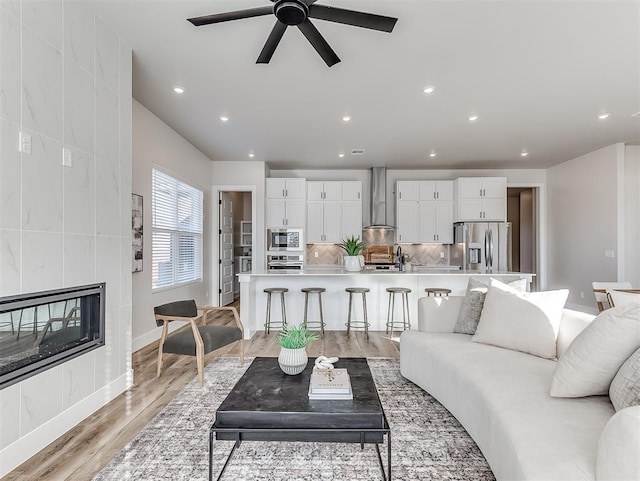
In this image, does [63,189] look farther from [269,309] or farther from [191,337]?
[269,309]

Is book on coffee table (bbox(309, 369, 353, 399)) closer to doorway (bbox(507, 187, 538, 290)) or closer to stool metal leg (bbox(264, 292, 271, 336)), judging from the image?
stool metal leg (bbox(264, 292, 271, 336))

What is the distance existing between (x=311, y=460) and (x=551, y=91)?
4.13 m

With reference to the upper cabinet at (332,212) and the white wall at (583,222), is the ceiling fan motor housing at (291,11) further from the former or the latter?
the white wall at (583,222)

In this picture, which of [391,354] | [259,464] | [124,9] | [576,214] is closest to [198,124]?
[124,9]

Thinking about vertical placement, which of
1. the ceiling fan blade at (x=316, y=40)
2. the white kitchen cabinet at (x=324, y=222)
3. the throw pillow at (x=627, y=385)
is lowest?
the throw pillow at (x=627, y=385)

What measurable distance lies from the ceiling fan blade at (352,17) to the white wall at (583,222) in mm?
5677

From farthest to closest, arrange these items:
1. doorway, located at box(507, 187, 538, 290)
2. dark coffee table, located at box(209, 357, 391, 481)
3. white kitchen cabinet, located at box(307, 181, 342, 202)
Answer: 1. doorway, located at box(507, 187, 538, 290)
2. white kitchen cabinet, located at box(307, 181, 342, 202)
3. dark coffee table, located at box(209, 357, 391, 481)

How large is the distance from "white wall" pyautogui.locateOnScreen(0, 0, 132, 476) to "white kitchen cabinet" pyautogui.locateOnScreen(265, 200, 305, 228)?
12.7ft

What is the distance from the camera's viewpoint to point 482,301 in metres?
2.79

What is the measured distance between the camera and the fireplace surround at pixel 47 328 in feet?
6.20

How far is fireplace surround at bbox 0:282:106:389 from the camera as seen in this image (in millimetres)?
1891

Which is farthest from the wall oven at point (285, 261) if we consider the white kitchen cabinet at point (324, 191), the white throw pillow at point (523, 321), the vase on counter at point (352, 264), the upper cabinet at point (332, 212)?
the white throw pillow at point (523, 321)

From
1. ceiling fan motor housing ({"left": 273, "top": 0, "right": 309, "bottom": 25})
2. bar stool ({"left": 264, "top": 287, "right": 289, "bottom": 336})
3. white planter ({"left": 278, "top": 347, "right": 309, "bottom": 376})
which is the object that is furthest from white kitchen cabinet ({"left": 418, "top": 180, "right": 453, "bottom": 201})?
white planter ({"left": 278, "top": 347, "right": 309, "bottom": 376})

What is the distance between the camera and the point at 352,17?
1.97 m
